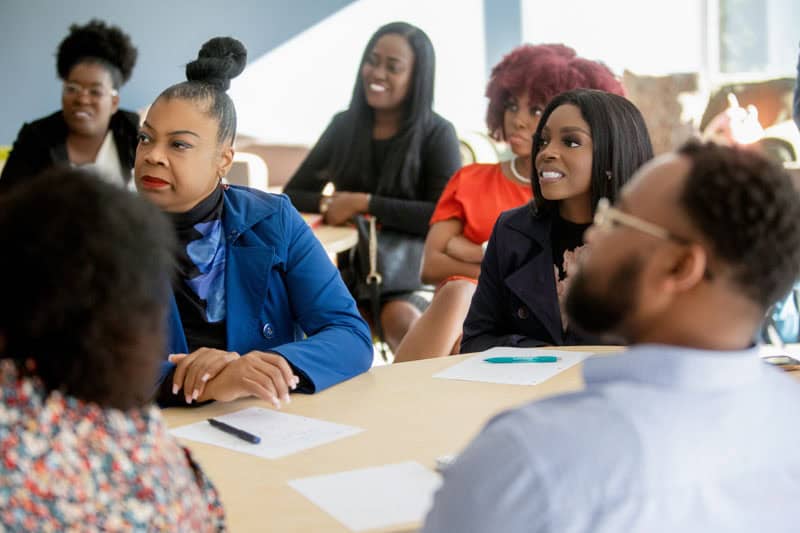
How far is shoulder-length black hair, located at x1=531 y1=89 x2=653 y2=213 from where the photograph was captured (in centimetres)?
250

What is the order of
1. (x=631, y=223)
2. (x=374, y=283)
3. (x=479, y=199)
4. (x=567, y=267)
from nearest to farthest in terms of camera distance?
(x=631, y=223)
(x=567, y=267)
(x=479, y=199)
(x=374, y=283)

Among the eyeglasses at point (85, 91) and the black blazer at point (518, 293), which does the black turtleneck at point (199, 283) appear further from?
the eyeglasses at point (85, 91)

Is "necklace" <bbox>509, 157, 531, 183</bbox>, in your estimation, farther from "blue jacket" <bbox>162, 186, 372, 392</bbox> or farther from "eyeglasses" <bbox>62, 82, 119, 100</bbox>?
"eyeglasses" <bbox>62, 82, 119, 100</bbox>

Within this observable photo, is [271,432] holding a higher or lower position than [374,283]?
higher

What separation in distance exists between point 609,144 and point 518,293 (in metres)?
0.45

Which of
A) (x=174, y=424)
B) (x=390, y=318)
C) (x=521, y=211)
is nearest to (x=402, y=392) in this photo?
(x=174, y=424)

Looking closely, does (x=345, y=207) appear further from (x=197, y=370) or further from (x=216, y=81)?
(x=197, y=370)

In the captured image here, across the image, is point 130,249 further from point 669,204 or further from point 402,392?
point 402,392

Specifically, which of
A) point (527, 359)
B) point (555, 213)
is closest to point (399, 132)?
point (555, 213)

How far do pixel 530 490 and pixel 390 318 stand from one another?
3023mm

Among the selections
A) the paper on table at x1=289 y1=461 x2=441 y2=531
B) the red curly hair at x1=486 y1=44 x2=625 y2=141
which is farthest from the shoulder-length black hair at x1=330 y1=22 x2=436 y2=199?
the paper on table at x1=289 y1=461 x2=441 y2=531

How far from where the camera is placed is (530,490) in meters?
0.85

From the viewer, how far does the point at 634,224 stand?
95 cm

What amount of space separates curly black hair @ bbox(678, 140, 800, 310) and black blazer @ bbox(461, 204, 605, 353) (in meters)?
1.41
